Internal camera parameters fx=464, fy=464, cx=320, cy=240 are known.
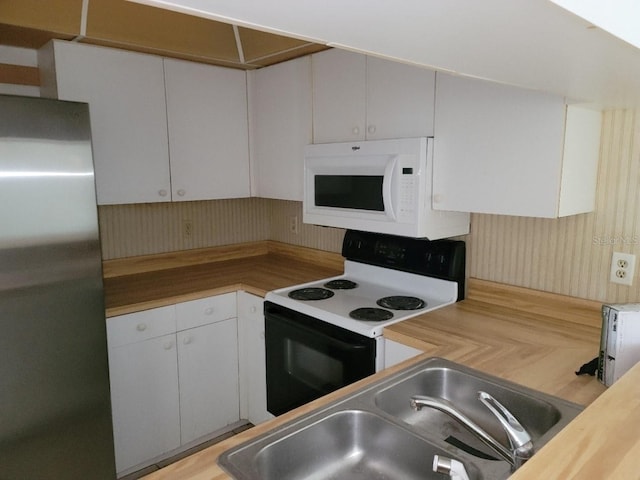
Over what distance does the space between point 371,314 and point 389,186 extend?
518 mm

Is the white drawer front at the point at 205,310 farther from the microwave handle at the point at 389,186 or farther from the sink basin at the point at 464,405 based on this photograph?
the sink basin at the point at 464,405

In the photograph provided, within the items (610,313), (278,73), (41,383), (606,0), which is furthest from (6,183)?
(610,313)

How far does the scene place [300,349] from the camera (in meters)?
2.04

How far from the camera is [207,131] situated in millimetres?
2553

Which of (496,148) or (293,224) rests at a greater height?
(496,148)

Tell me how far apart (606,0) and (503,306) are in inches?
61.6

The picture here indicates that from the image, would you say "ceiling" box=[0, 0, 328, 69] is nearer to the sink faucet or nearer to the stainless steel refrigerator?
the stainless steel refrigerator

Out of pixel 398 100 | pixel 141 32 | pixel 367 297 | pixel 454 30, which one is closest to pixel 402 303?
pixel 367 297

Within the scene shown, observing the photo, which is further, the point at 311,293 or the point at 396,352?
the point at 311,293

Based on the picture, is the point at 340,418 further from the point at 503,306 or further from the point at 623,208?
the point at 623,208

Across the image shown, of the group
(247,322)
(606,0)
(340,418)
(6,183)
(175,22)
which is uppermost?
(175,22)

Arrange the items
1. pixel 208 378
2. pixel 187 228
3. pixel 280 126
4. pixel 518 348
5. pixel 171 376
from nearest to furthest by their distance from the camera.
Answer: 1. pixel 518 348
2. pixel 171 376
3. pixel 208 378
4. pixel 280 126
5. pixel 187 228

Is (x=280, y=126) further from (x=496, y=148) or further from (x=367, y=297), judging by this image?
(x=496, y=148)

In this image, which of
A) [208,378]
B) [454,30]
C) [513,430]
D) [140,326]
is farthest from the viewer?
[208,378]
